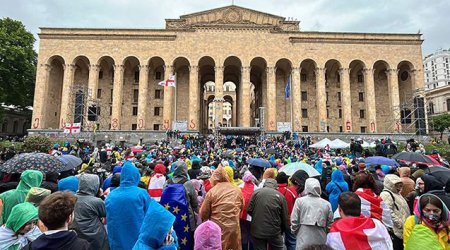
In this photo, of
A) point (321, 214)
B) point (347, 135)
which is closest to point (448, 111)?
point (347, 135)

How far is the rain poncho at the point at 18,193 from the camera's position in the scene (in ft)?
12.3

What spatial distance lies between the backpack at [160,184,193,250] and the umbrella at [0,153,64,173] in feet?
8.95

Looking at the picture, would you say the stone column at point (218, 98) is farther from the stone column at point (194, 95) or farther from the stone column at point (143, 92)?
the stone column at point (143, 92)

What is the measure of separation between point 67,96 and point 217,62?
18735 millimetres

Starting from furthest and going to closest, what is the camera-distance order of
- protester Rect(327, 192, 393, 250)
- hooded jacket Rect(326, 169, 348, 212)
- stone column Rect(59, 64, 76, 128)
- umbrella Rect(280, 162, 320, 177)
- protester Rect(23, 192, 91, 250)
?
Result: 1. stone column Rect(59, 64, 76, 128)
2. umbrella Rect(280, 162, 320, 177)
3. hooded jacket Rect(326, 169, 348, 212)
4. protester Rect(327, 192, 393, 250)
5. protester Rect(23, 192, 91, 250)

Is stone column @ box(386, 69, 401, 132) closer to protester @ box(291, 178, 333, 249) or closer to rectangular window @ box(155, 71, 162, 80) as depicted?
rectangular window @ box(155, 71, 162, 80)

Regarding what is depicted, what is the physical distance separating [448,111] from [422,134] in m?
29.8

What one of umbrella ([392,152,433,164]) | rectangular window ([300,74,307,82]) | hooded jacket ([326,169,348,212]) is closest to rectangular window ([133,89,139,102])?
rectangular window ([300,74,307,82])

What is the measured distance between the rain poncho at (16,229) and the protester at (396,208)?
15.5ft

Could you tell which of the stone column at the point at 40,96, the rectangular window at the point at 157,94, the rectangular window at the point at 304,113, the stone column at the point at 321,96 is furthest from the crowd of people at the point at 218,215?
the rectangular window at the point at 304,113

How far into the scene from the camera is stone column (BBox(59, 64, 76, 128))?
108 ft

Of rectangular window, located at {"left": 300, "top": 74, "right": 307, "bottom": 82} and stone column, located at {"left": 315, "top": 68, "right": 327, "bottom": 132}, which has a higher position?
rectangular window, located at {"left": 300, "top": 74, "right": 307, "bottom": 82}

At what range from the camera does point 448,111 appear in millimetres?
51250

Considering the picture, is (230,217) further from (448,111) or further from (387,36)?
(448,111)
